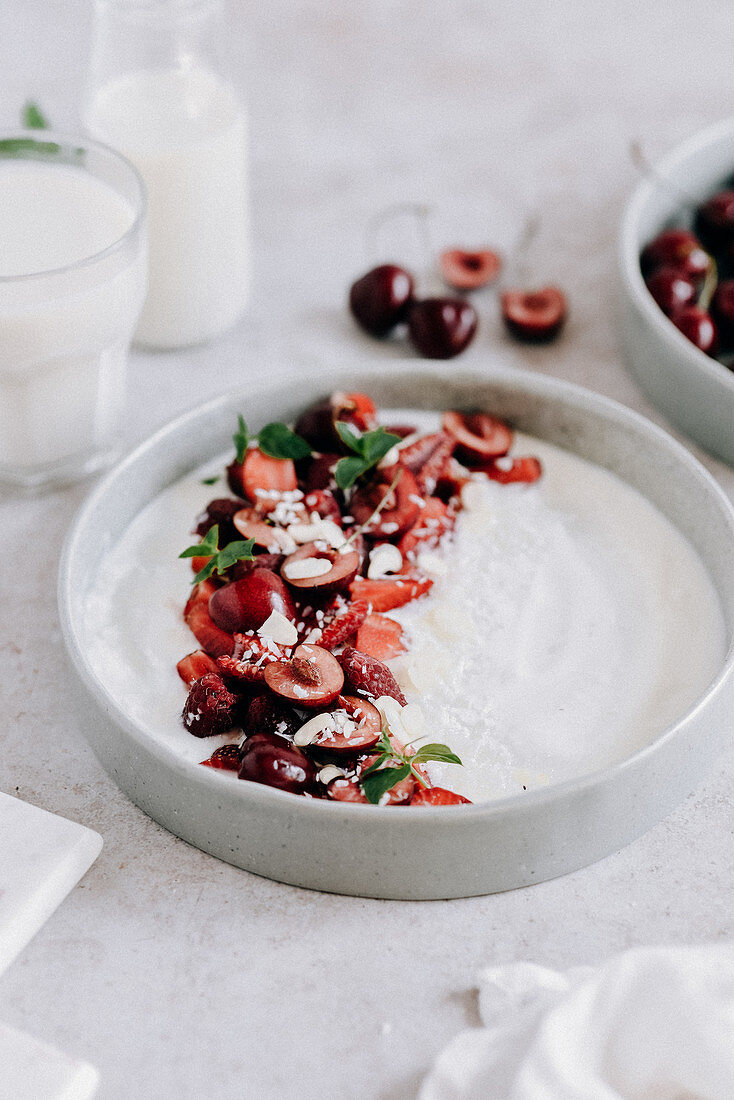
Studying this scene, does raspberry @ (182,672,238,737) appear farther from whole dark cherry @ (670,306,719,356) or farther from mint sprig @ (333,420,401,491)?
whole dark cherry @ (670,306,719,356)

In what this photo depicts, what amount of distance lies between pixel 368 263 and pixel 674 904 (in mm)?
1115

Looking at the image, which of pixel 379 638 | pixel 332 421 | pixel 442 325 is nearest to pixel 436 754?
pixel 379 638

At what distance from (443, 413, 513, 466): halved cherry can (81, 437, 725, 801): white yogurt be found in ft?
0.15

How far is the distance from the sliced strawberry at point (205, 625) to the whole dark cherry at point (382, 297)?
1.91 feet

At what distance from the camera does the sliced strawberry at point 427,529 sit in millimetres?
1218

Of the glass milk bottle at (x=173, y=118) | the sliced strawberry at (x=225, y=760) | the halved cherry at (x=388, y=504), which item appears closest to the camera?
the sliced strawberry at (x=225, y=760)

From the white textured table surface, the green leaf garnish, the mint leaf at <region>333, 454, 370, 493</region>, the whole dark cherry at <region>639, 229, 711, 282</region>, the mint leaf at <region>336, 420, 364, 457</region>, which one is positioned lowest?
the white textured table surface

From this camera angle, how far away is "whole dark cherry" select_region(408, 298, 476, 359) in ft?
5.03

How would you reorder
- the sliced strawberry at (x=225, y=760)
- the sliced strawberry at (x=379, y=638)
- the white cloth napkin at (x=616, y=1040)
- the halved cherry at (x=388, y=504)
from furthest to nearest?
the halved cherry at (x=388, y=504) → the sliced strawberry at (x=379, y=638) → the sliced strawberry at (x=225, y=760) → the white cloth napkin at (x=616, y=1040)

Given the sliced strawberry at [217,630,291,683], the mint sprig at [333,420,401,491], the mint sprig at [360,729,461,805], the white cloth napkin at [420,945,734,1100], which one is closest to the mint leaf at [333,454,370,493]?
the mint sprig at [333,420,401,491]

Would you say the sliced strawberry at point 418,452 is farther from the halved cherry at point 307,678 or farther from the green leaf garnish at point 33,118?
the green leaf garnish at point 33,118

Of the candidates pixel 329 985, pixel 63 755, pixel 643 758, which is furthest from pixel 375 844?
pixel 63 755

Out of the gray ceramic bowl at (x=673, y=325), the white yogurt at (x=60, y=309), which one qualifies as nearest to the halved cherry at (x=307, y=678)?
the white yogurt at (x=60, y=309)

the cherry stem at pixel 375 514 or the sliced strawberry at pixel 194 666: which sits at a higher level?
the cherry stem at pixel 375 514
